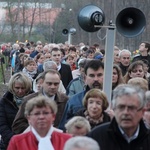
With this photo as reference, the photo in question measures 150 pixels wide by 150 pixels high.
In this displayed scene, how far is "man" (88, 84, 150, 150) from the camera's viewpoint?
567 centimetres

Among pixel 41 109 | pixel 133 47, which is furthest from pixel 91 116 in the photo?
pixel 133 47

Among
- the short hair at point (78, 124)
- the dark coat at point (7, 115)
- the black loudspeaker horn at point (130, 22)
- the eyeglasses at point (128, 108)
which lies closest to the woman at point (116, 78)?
the black loudspeaker horn at point (130, 22)

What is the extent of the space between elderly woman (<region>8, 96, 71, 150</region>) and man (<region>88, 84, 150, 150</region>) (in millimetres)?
950

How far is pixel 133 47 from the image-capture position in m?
Result: 42.7

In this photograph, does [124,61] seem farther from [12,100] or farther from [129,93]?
[129,93]

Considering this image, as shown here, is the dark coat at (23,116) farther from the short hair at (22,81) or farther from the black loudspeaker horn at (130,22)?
the black loudspeaker horn at (130,22)

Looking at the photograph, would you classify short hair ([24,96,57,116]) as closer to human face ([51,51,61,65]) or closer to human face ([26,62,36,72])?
human face ([51,51,61,65])

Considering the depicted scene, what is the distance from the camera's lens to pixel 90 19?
9484 millimetres

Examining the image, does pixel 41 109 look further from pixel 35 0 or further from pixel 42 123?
pixel 35 0

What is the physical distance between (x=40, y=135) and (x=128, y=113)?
1.37 meters

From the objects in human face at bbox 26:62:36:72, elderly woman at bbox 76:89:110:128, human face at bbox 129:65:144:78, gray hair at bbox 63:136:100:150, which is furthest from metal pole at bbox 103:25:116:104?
Result: human face at bbox 26:62:36:72

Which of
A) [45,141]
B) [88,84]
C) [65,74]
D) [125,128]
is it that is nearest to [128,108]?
[125,128]

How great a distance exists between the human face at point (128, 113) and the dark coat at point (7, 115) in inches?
146

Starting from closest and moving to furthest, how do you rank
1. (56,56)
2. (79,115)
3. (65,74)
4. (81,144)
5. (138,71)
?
(81,144), (79,115), (138,71), (65,74), (56,56)
